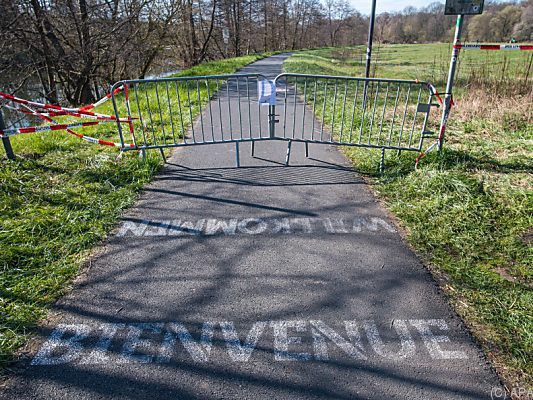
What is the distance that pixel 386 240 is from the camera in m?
3.85

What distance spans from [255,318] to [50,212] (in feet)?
10.1

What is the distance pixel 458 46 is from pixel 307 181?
2.91 m

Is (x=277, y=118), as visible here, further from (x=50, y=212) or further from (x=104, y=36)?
(x=104, y=36)

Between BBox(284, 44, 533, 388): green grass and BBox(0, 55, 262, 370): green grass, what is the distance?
350 cm

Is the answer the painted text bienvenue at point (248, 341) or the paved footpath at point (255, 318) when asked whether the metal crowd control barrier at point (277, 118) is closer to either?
the paved footpath at point (255, 318)

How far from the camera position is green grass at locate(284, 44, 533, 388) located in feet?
8.68

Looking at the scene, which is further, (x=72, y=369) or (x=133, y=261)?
(x=133, y=261)

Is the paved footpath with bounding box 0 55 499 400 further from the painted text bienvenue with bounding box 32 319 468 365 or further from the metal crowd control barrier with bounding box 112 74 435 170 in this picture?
the metal crowd control barrier with bounding box 112 74 435 170

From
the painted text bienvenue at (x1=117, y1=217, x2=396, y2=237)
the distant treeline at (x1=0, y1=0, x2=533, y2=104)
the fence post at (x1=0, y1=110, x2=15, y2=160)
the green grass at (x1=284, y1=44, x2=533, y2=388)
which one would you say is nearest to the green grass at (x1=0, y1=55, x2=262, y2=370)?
the fence post at (x1=0, y1=110, x2=15, y2=160)

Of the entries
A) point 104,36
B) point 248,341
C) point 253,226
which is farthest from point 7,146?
point 104,36

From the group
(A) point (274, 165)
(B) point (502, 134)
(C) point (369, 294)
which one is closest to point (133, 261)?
(C) point (369, 294)

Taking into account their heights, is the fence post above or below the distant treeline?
below

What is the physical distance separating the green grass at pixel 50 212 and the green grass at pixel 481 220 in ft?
11.5

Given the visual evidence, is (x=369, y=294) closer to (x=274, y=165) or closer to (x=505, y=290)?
(x=505, y=290)
